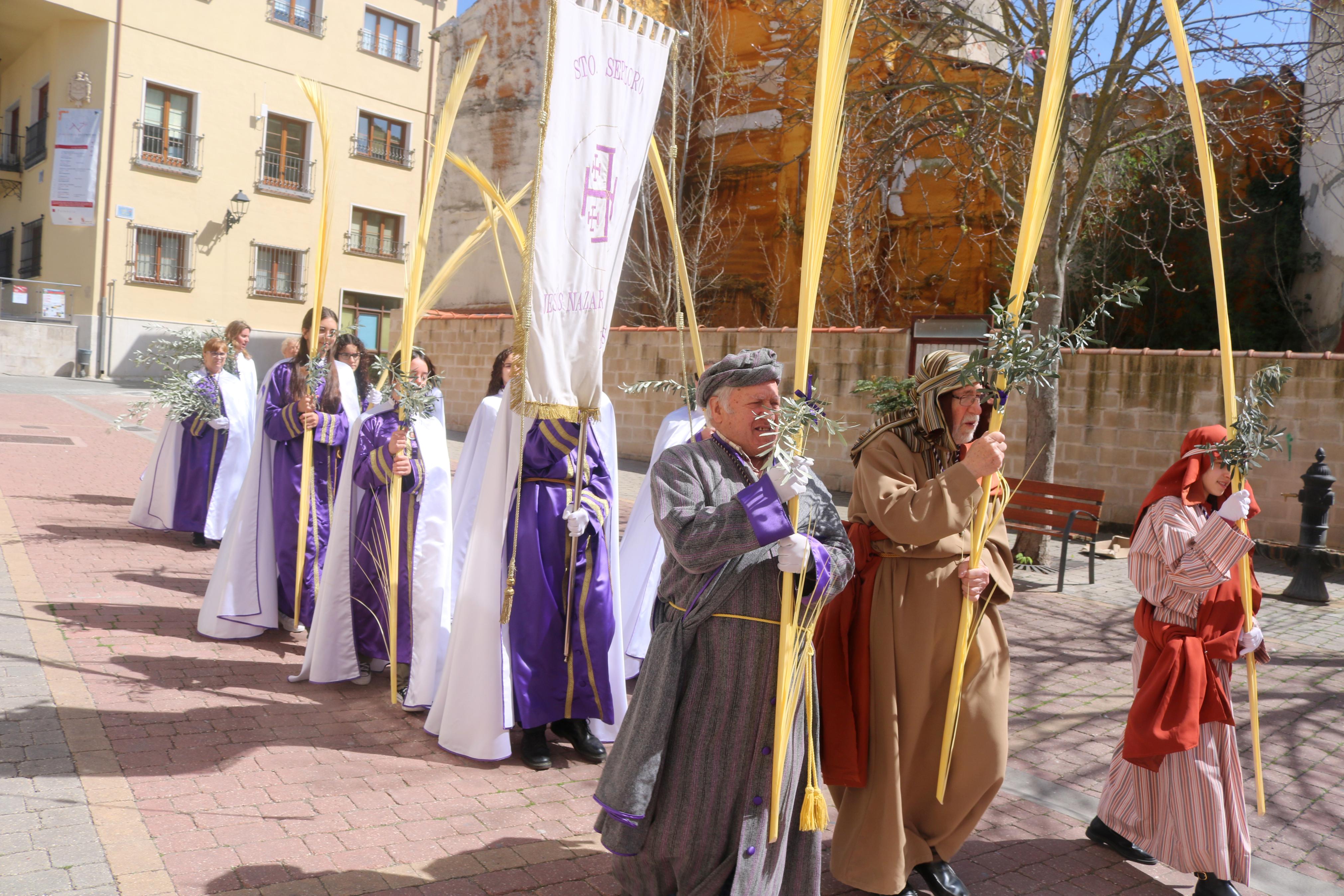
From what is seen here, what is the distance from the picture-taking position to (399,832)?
3.53 metres

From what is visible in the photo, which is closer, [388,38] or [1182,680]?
[1182,680]

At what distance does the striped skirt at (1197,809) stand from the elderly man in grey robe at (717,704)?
1.47 metres

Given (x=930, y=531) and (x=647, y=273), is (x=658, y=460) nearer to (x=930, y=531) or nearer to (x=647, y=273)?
(x=930, y=531)

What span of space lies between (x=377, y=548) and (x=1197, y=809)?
3.86 metres

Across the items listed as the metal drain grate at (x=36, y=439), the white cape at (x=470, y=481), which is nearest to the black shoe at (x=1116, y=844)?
the white cape at (x=470, y=481)

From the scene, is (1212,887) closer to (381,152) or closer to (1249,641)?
(1249,641)

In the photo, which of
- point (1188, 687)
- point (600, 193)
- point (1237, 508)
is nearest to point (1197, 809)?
point (1188, 687)

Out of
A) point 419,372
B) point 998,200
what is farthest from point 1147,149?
point 419,372

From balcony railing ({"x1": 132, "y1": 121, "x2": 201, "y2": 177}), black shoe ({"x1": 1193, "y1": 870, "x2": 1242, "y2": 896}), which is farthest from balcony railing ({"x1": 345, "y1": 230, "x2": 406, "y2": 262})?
black shoe ({"x1": 1193, "y1": 870, "x2": 1242, "y2": 896})

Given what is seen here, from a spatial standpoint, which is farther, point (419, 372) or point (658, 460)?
point (419, 372)

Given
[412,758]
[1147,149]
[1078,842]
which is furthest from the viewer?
[1147,149]

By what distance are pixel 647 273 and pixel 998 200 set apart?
278 inches

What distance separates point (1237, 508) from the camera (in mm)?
3477

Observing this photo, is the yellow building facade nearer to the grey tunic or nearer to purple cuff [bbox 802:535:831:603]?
the grey tunic
